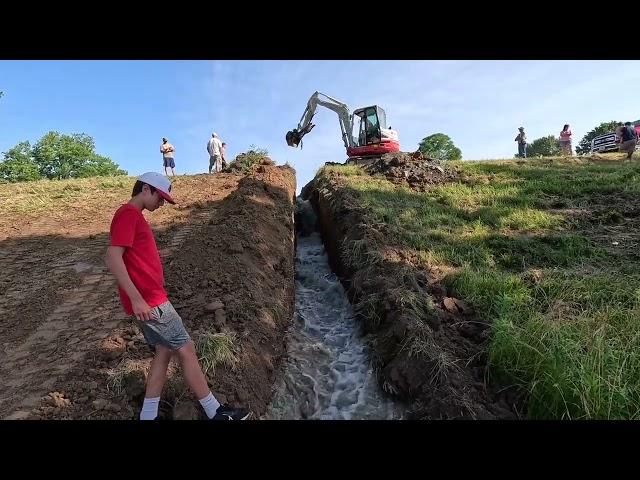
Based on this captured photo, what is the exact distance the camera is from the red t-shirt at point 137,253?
287cm

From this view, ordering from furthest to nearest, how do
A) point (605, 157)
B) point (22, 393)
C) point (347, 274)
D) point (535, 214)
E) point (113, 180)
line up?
point (605, 157) < point (113, 180) < point (535, 214) < point (347, 274) < point (22, 393)

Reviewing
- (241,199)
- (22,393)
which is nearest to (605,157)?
(241,199)

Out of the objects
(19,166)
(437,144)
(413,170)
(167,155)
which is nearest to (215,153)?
(167,155)

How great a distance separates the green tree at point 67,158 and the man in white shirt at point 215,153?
3647 cm

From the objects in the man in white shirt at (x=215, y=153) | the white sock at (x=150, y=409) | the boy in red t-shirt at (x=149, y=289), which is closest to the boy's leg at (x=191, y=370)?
the boy in red t-shirt at (x=149, y=289)

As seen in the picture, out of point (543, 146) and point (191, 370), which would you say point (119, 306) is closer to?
point (191, 370)

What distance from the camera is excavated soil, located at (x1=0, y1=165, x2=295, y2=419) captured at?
143 inches

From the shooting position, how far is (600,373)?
3693mm

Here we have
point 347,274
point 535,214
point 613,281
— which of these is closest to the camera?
point 613,281

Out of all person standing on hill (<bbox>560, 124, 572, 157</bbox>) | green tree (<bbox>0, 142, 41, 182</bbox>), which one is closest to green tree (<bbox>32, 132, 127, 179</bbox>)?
green tree (<bbox>0, 142, 41, 182</bbox>)

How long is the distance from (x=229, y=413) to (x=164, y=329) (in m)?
0.86

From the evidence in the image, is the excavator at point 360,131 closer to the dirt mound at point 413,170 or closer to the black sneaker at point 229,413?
the dirt mound at point 413,170
